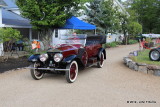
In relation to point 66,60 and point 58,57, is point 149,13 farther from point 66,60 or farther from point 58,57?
point 58,57

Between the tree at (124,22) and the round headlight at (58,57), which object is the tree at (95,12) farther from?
the round headlight at (58,57)

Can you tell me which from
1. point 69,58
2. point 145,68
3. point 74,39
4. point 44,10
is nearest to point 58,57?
point 69,58

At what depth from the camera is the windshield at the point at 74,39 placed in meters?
6.97

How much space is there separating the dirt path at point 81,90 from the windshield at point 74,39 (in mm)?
1276

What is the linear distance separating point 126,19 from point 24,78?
17371 millimetres

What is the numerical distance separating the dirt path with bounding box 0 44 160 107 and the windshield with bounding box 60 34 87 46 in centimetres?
128

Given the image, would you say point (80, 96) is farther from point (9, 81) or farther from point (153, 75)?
point (153, 75)

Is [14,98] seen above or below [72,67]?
below

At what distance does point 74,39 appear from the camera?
7094 millimetres

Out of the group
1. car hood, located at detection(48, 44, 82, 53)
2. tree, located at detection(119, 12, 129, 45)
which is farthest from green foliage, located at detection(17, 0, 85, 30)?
tree, located at detection(119, 12, 129, 45)

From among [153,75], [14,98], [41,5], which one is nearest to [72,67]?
[14,98]

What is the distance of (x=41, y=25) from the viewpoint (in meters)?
11.5

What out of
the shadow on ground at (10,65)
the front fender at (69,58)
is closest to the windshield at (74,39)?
the front fender at (69,58)

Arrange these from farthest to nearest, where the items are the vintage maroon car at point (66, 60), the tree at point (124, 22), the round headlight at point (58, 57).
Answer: the tree at point (124, 22)
the vintage maroon car at point (66, 60)
the round headlight at point (58, 57)
